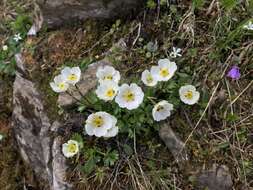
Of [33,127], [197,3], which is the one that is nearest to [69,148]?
[33,127]

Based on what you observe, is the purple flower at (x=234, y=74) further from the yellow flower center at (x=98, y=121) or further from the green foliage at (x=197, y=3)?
the yellow flower center at (x=98, y=121)

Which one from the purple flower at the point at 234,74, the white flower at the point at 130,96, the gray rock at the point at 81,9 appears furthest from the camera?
the gray rock at the point at 81,9

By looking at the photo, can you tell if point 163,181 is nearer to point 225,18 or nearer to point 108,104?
point 108,104

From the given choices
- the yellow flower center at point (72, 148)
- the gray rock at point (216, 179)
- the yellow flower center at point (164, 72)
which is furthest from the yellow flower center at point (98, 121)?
the gray rock at point (216, 179)

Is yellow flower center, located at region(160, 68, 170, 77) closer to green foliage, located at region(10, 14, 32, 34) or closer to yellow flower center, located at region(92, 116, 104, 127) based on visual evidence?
yellow flower center, located at region(92, 116, 104, 127)

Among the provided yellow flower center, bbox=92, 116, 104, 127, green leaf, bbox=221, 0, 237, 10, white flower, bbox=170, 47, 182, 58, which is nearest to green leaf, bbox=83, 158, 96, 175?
yellow flower center, bbox=92, 116, 104, 127

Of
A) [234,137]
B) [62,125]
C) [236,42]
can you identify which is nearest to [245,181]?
[234,137]

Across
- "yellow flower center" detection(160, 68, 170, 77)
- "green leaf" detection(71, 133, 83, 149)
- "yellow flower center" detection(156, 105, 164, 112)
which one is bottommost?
"green leaf" detection(71, 133, 83, 149)
